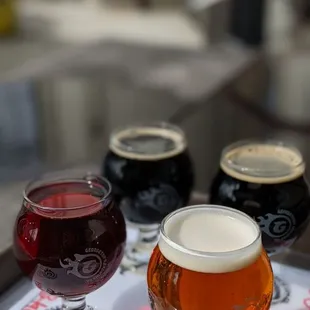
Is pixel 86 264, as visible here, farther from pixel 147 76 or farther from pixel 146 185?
pixel 147 76

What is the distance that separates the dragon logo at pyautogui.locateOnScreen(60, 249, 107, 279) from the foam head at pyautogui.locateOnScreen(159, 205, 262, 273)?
7 cm

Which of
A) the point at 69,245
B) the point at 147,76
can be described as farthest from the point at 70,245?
the point at 147,76

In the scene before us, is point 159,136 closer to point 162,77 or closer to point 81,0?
point 162,77

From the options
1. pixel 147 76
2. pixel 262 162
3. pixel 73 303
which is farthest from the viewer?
pixel 147 76

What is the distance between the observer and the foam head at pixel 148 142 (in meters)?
0.75

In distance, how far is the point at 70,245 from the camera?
59 cm

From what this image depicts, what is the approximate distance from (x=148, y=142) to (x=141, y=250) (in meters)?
0.14

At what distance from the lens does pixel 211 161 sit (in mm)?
1024

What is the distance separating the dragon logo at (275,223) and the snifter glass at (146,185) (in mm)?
120

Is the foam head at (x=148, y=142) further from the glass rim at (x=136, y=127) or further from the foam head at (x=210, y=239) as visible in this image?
the foam head at (x=210, y=239)

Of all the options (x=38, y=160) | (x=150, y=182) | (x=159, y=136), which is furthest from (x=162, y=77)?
(x=150, y=182)

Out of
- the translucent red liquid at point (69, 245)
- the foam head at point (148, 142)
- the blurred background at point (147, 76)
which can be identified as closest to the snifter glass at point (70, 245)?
the translucent red liquid at point (69, 245)

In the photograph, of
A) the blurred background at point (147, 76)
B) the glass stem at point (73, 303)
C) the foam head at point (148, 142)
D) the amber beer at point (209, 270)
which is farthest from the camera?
the blurred background at point (147, 76)

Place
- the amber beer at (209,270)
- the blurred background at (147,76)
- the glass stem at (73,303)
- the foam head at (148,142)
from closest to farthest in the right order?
1. the amber beer at (209,270)
2. the glass stem at (73,303)
3. the foam head at (148,142)
4. the blurred background at (147,76)
